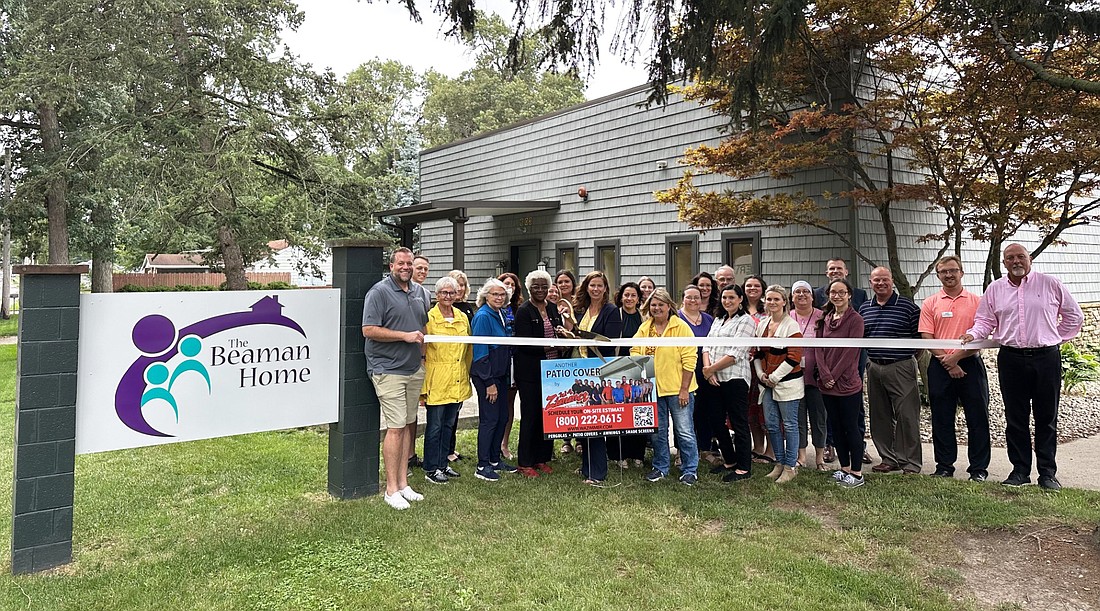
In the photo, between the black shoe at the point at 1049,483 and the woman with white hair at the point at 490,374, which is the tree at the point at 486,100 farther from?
the black shoe at the point at 1049,483

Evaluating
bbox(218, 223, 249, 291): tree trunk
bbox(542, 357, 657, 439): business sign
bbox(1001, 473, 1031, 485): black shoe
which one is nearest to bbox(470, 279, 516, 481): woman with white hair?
bbox(542, 357, 657, 439): business sign

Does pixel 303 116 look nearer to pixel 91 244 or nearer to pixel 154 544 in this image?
pixel 91 244

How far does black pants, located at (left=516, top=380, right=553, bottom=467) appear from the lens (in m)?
5.62

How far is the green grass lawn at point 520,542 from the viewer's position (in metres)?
3.48

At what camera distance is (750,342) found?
5156 mm

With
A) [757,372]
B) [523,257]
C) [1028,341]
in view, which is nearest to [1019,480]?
[1028,341]

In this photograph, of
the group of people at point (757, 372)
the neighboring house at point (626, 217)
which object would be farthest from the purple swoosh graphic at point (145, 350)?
the neighboring house at point (626, 217)

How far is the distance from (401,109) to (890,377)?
4456 centimetres

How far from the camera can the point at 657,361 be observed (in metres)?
5.45

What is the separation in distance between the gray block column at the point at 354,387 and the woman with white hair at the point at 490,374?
82 cm

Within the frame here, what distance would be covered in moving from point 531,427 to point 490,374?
56 cm

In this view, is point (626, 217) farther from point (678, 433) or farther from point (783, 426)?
point (678, 433)

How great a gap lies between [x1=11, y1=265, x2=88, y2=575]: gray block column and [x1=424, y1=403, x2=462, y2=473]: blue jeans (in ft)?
7.44

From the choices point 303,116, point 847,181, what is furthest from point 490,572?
point 303,116
